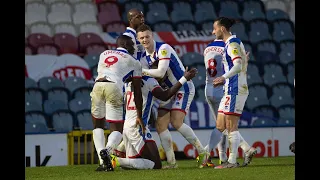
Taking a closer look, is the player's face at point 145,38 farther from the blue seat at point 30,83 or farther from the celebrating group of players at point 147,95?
the blue seat at point 30,83

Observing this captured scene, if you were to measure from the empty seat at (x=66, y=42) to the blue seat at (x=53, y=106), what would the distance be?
70.3 inches

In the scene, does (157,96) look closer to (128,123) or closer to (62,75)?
(128,123)

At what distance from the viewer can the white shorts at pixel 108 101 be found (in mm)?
10633

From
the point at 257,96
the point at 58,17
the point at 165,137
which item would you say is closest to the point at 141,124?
the point at 165,137

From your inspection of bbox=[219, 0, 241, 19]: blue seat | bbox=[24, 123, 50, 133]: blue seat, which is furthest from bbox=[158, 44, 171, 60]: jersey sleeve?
bbox=[219, 0, 241, 19]: blue seat

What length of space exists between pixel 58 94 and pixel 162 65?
273 inches

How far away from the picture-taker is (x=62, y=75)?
18.8 meters

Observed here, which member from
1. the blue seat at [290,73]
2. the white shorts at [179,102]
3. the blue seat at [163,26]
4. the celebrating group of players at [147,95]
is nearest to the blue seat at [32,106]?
the blue seat at [163,26]

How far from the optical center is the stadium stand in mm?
17844

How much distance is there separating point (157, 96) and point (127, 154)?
808 millimetres

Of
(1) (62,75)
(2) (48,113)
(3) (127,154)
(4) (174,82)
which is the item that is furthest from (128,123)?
(1) (62,75)

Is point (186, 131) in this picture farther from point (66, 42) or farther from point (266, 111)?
point (66, 42)

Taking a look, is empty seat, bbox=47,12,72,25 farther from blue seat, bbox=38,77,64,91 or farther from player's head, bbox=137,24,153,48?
player's head, bbox=137,24,153,48

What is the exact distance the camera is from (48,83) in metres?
18.2
